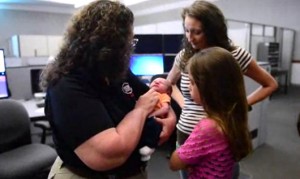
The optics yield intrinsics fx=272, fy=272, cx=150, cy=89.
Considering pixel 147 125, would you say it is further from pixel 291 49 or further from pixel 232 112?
Answer: pixel 291 49

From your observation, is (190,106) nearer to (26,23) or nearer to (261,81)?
(261,81)

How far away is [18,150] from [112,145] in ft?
5.54

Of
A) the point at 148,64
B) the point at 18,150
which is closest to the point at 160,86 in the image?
the point at 18,150

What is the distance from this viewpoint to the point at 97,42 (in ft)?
2.61

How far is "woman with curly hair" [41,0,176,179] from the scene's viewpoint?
75cm

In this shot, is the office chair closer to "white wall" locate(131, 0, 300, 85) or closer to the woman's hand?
the woman's hand

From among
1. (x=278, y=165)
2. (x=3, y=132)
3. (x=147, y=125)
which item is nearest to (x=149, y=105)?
(x=147, y=125)

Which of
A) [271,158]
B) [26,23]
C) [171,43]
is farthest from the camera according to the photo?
[26,23]

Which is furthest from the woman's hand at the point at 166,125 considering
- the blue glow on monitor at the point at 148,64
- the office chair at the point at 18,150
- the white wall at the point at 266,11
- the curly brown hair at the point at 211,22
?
the white wall at the point at 266,11

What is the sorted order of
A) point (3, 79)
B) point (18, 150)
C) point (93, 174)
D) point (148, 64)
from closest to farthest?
point (93, 174)
point (18, 150)
point (3, 79)
point (148, 64)

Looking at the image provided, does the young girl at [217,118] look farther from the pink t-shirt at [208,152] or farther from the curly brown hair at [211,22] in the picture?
the curly brown hair at [211,22]

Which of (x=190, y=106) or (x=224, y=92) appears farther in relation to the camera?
(x=190, y=106)

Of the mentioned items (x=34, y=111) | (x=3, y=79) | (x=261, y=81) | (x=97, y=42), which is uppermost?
(x=97, y=42)

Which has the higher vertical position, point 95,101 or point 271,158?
point 95,101
